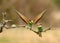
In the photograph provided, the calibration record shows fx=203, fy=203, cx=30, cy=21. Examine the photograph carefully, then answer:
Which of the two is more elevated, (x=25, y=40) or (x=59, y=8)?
(x=59, y=8)

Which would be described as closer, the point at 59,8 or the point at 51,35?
the point at 59,8

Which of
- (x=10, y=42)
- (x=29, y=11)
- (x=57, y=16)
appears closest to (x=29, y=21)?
(x=29, y=11)

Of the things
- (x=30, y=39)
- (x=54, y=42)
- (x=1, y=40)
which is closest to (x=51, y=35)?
(x=54, y=42)

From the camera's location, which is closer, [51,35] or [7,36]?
[7,36]

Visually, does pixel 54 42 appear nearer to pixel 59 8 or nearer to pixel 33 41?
pixel 33 41

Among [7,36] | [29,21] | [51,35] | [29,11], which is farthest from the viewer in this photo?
[51,35]

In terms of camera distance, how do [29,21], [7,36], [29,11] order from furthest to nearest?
[7,36]
[29,11]
[29,21]

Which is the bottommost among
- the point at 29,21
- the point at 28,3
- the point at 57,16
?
the point at 29,21

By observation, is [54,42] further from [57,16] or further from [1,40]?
[1,40]

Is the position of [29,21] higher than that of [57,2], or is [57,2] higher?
[57,2]
